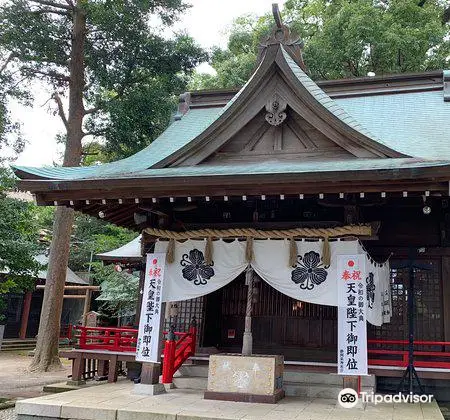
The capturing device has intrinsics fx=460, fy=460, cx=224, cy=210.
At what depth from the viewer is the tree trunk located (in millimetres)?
14516

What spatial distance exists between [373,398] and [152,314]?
13.1 feet

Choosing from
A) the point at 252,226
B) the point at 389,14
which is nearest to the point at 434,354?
the point at 252,226

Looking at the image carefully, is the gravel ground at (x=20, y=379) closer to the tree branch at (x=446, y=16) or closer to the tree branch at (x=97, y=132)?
the tree branch at (x=97, y=132)

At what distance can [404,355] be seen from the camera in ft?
26.8

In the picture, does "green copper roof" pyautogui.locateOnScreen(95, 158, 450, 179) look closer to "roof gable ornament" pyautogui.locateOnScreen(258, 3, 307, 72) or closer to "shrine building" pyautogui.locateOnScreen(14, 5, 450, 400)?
"shrine building" pyautogui.locateOnScreen(14, 5, 450, 400)

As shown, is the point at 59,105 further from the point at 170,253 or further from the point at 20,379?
the point at 170,253

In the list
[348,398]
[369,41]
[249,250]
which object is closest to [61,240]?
[249,250]

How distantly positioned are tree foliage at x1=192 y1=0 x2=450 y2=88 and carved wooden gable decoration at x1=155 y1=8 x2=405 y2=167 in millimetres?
10671

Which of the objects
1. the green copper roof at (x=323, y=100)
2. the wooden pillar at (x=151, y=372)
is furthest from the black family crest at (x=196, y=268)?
the green copper roof at (x=323, y=100)

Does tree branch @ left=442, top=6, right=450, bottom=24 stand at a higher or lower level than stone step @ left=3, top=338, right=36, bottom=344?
higher

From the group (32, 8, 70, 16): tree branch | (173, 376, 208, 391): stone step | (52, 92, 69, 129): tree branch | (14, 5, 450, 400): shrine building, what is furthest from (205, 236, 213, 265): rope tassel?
(32, 8, 70, 16): tree branch

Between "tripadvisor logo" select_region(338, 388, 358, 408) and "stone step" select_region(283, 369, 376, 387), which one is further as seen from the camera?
"stone step" select_region(283, 369, 376, 387)

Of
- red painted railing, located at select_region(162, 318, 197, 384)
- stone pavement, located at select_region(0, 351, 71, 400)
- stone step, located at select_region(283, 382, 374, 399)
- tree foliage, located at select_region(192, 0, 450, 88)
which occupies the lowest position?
stone pavement, located at select_region(0, 351, 71, 400)

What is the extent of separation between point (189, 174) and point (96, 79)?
10783 millimetres
